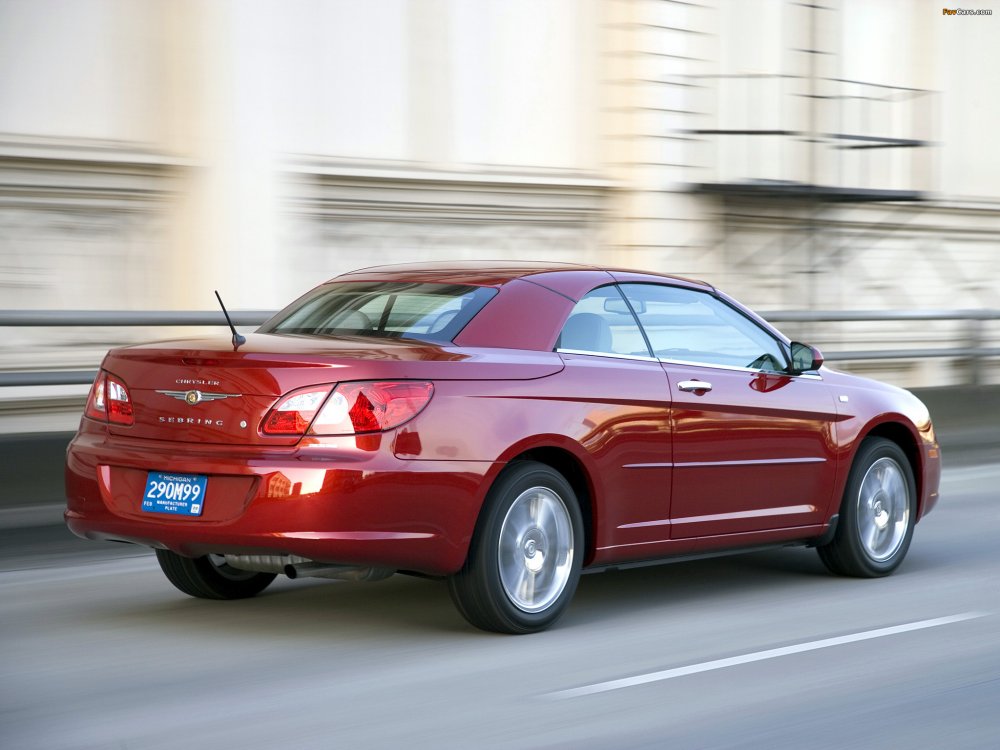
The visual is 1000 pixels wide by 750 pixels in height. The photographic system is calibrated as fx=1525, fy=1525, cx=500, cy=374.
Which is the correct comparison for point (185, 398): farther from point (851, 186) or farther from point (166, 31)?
point (851, 186)

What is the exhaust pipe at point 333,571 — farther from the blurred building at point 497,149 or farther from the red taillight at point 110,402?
the blurred building at point 497,149

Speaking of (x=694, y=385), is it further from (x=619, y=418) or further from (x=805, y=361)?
(x=805, y=361)

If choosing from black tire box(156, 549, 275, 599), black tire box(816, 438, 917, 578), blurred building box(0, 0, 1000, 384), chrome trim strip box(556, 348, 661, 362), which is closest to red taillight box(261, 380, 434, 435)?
chrome trim strip box(556, 348, 661, 362)

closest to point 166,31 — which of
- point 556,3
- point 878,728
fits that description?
point 556,3

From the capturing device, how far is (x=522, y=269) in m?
6.66

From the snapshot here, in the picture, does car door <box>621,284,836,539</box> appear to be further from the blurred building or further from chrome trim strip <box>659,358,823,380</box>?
the blurred building

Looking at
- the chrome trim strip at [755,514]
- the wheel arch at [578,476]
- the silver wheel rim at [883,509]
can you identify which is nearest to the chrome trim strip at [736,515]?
the chrome trim strip at [755,514]

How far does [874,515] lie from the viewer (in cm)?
780

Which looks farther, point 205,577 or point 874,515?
point 874,515

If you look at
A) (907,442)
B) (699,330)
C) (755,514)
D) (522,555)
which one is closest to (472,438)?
(522,555)

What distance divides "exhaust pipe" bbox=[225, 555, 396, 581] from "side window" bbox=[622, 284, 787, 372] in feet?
5.74

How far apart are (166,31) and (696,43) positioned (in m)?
6.07

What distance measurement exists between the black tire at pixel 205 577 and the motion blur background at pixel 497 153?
11.9 ft

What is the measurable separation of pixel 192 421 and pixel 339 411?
1.97ft
